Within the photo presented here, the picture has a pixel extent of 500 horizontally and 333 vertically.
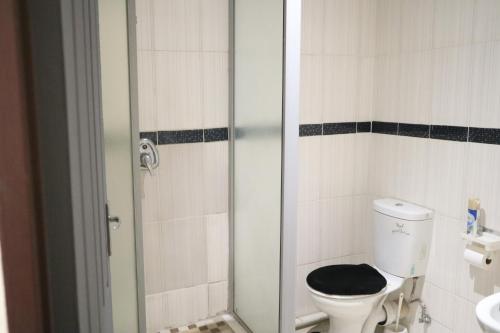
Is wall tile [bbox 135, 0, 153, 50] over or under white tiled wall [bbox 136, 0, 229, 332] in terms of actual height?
over

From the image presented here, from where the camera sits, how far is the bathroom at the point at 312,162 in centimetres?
178

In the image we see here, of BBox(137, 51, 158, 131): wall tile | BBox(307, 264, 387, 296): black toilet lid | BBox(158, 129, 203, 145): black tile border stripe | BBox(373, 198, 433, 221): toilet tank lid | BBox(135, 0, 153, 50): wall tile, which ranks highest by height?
BBox(135, 0, 153, 50): wall tile

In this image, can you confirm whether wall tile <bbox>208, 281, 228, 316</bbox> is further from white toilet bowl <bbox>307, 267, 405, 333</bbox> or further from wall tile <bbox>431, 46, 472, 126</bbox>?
wall tile <bbox>431, 46, 472, 126</bbox>

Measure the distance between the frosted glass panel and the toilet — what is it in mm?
408

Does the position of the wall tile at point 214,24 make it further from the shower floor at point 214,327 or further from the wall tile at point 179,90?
the shower floor at point 214,327

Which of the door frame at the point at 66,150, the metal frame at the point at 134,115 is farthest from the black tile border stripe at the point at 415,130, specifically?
the door frame at the point at 66,150

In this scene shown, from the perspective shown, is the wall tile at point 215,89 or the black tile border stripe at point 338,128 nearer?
the wall tile at point 215,89

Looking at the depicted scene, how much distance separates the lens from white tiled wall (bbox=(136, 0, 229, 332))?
6.59ft

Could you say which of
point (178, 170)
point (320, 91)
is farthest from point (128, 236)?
point (320, 91)

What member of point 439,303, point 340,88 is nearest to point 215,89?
point 340,88

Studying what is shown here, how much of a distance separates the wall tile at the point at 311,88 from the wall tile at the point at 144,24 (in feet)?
2.91

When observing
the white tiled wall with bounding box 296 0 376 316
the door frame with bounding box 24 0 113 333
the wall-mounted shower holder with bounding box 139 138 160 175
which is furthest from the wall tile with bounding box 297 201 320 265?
the door frame with bounding box 24 0 113 333

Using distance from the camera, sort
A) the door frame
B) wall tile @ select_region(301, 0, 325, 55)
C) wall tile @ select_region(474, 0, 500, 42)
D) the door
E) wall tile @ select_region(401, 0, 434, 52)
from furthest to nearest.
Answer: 1. wall tile @ select_region(301, 0, 325, 55)
2. wall tile @ select_region(401, 0, 434, 52)
3. wall tile @ select_region(474, 0, 500, 42)
4. the door
5. the door frame

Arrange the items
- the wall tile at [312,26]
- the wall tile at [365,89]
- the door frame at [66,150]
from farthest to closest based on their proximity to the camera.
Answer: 1. the wall tile at [365,89]
2. the wall tile at [312,26]
3. the door frame at [66,150]
